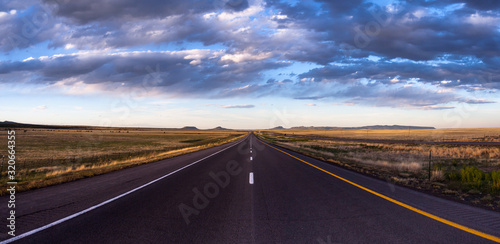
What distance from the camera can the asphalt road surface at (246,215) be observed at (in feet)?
15.2

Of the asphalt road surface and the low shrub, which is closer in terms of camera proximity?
the asphalt road surface

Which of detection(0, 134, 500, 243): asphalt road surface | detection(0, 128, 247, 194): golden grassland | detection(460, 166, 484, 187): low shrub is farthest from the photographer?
detection(0, 128, 247, 194): golden grassland

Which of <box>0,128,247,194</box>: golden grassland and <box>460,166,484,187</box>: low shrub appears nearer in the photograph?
<box>460,166,484,187</box>: low shrub

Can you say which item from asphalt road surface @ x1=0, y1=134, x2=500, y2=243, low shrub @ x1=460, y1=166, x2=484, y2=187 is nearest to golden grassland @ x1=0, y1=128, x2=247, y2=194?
asphalt road surface @ x1=0, y1=134, x2=500, y2=243

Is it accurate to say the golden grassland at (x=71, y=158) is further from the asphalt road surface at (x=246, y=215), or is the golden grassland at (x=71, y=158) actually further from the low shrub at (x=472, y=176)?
the low shrub at (x=472, y=176)

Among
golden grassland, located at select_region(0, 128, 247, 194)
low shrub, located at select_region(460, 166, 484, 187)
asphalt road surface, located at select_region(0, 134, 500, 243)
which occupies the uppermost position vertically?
low shrub, located at select_region(460, 166, 484, 187)

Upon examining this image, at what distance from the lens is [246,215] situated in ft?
19.6

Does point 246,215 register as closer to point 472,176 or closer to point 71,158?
point 472,176

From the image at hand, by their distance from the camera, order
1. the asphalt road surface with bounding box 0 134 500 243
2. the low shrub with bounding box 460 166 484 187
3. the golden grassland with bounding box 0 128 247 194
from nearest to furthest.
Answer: the asphalt road surface with bounding box 0 134 500 243 < the low shrub with bounding box 460 166 484 187 < the golden grassland with bounding box 0 128 247 194

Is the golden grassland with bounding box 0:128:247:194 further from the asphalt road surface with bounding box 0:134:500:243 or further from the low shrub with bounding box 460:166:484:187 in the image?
the low shrub with bounding box 460:166:484:187

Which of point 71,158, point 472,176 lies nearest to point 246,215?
point 472,176

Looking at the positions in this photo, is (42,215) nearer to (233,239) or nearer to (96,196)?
(96,196)

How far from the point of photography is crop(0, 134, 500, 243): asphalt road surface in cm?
463

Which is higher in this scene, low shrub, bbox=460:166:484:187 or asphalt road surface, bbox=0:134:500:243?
low shrub, bbox=460:166:484:187
